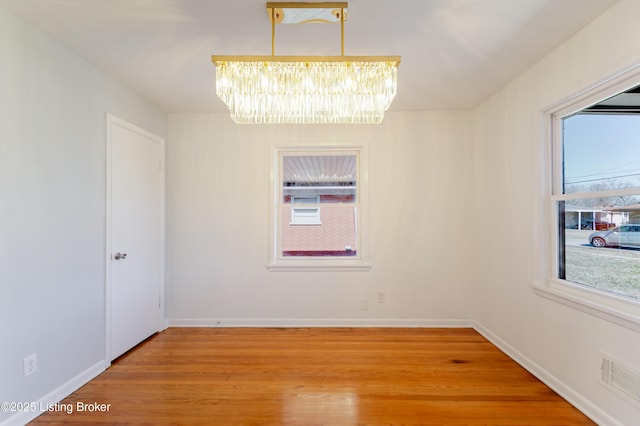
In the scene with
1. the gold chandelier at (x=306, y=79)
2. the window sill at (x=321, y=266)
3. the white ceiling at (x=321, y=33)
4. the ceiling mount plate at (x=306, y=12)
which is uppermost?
the white ceiling at (x=321, y=33)

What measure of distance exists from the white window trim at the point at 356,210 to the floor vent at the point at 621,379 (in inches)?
77.5

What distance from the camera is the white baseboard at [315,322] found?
332cm

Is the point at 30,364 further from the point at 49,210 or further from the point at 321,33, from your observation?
the point at 321,33

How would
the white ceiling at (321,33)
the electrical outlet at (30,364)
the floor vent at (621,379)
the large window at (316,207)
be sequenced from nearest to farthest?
the floor vent at (621,379) < the white ceiling at (321,33) < the electrical outlet at (30,364) < the large window at (316,207)

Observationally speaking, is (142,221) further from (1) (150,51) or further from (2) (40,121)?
(1) (150,51)

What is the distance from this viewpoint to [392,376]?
231 centimetres

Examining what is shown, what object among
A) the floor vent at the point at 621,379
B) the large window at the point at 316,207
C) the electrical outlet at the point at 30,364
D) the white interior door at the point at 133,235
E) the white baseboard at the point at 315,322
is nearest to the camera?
the floor vent at the point at 621,379

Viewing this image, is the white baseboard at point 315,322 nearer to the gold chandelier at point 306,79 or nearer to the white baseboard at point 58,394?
the white baseboard at point 58,394

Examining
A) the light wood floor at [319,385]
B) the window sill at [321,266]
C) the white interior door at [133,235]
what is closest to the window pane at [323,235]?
the window sill at [321,266]

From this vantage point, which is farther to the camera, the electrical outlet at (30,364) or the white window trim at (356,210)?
the white window trim at (356,210)

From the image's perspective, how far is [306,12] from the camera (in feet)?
5.67

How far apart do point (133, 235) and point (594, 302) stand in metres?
3.60

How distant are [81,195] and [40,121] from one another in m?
0.55

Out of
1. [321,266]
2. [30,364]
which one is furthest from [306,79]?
[30,364]
